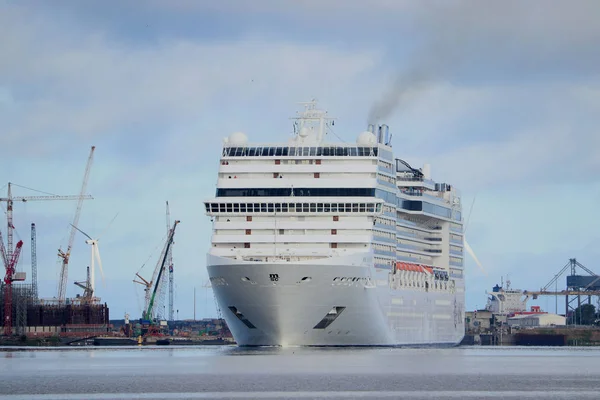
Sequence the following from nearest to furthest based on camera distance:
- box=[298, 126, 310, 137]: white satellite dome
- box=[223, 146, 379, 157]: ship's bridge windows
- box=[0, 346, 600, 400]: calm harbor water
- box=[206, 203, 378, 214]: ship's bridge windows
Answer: box=[0, 346, 600, 400]: calm harbor water, box=[206, 203, 378, 214]: ship's bridge windows, box=[223, 146, 379, 157]: ship's bridge windows, box=[298, 126, 310, 137]: white satellite dome

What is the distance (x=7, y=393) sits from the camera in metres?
69.2

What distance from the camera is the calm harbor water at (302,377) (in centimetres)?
6944

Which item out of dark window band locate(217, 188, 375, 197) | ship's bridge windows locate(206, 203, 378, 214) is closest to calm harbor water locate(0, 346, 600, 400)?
ship's bridge windows locate(206, 203, 378, 214)

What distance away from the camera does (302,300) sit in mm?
101688

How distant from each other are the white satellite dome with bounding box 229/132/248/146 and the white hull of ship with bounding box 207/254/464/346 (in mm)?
10381

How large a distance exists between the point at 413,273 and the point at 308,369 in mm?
38994

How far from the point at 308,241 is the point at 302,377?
83.6 feet

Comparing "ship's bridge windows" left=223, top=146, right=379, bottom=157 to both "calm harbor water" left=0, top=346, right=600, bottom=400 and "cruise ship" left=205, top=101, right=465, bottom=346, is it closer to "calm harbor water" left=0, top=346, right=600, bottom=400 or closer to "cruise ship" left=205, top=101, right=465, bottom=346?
"cruise ship" left=205, top=101, right=465, bottom=346

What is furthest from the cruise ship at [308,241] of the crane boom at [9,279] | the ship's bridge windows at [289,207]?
the crane boom at [9,279]

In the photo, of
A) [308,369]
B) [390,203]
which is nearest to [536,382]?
[308,369]

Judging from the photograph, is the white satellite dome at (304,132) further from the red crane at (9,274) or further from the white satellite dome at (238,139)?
the red crane at (9,274)

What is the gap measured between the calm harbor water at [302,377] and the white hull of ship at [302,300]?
53.5 inches

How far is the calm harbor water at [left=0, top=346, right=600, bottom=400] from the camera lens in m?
69.4

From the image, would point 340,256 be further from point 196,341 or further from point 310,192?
point 196,341
